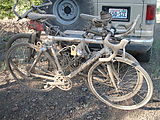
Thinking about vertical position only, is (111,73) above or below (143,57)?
above

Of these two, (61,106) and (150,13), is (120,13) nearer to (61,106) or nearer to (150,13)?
(150,13)

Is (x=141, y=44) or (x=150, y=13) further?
(x=141, y=44)

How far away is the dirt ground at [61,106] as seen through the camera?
10.2 ft

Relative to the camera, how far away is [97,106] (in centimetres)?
335

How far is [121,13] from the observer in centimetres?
423

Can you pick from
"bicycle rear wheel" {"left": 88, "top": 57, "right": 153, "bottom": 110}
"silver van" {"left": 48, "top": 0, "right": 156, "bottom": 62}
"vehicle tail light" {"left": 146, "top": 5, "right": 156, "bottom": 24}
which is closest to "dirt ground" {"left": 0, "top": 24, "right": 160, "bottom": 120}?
"bicycle rear wheel" {"left": 88, "top": 57, "right": 153, "bottom": 110}

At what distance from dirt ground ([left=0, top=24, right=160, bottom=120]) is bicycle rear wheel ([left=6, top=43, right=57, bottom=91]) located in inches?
6.7

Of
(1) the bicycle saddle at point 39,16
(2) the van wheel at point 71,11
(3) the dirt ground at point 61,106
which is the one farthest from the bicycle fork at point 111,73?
(2) the van wheel at point 71,11

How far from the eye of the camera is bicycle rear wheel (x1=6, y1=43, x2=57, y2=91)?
11.6 ft

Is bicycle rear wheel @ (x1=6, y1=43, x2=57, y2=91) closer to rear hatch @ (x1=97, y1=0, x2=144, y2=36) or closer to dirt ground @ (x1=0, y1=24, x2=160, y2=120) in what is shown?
dirt ground @ (x1=0, y1=24, x2=160, y2=120)

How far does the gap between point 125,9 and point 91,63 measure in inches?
64.0

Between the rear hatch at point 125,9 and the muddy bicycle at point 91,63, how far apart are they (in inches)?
42.2

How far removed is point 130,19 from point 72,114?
2231 millimetres

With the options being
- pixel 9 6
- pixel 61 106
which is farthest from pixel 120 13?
pixel 9 6
